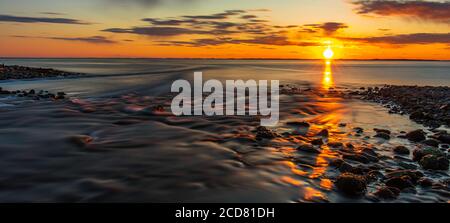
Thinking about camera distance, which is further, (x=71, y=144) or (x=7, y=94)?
(x=7, y=94)

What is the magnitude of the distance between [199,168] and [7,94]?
81.4ft

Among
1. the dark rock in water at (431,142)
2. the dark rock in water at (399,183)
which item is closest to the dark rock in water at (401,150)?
the dark rock in water at (431,142)

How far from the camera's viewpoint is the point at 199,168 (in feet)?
34.6

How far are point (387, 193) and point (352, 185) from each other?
78 centimetres

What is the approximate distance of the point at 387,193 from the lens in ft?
27.7

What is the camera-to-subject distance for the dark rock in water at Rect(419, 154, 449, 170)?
10508 mm

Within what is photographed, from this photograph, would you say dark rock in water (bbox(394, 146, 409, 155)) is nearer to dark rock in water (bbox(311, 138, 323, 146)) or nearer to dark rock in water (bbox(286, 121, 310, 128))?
dark rock in water (bbox(311, 138, 323, 146))

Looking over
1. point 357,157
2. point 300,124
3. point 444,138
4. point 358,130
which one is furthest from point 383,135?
point 357,157

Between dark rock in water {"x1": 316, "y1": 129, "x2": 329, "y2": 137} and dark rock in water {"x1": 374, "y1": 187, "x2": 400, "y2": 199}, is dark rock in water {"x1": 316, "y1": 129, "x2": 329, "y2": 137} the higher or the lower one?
the higher one

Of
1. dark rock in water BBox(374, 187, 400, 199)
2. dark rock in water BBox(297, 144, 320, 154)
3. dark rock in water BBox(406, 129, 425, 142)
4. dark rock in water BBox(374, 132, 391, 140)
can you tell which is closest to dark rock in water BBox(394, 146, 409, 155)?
dark rock in water BBox(406, 129, 425, 142)

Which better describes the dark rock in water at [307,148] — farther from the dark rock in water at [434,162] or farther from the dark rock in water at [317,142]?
the dark rock in water at [434,162]

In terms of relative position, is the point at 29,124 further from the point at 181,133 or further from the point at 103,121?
the point at 181,133

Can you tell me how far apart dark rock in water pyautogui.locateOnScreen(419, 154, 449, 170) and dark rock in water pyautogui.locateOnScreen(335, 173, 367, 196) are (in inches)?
117
